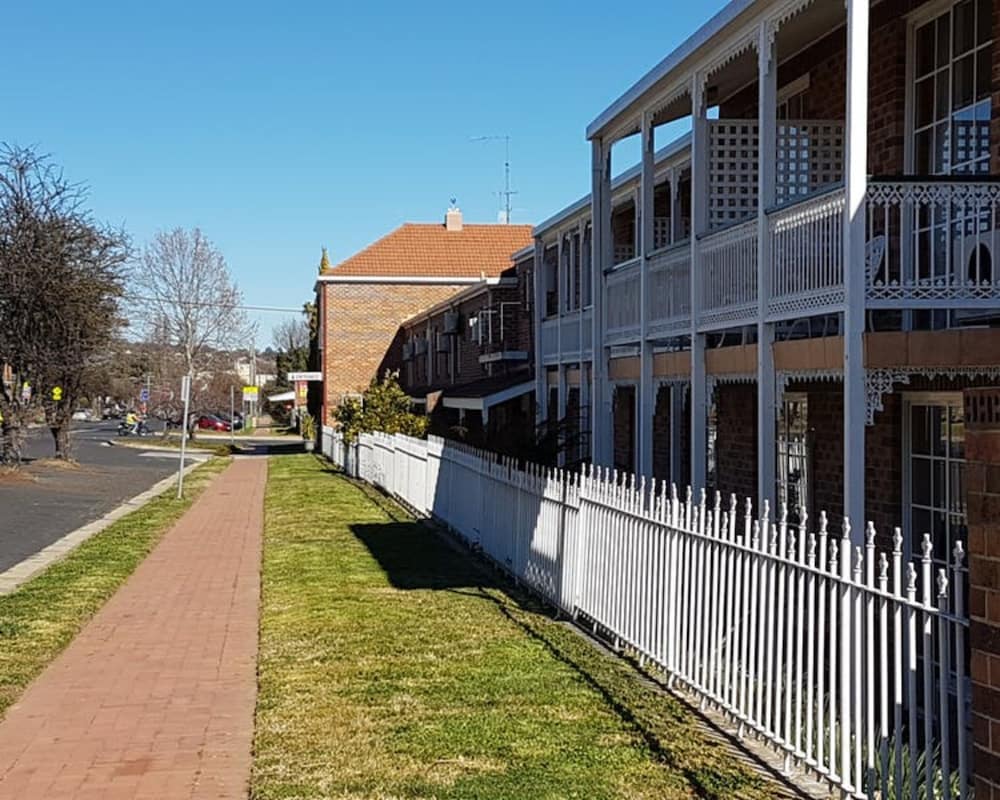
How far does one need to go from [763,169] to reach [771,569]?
4.60 meters

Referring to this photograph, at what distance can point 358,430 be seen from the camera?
1304 inches

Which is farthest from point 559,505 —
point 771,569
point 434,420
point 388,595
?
point 434,420

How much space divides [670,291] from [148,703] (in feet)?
23.6

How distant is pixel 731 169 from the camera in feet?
41.6

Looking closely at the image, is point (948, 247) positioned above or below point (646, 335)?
above

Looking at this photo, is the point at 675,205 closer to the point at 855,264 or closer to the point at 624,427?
the point at 624,427

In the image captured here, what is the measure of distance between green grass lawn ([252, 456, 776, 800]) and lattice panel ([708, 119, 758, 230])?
4186mm

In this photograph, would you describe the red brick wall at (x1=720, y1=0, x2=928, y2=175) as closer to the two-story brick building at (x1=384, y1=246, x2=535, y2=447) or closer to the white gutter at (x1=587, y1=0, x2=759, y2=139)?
the white gutter at (x1=587, y1=0, x2=759, y2=139)

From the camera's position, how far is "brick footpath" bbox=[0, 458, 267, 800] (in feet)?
22.2

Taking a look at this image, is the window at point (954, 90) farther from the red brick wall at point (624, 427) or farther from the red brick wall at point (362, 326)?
the red brick wall at point (362, 326)

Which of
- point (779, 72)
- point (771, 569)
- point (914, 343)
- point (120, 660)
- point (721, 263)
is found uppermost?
point (779, 72)

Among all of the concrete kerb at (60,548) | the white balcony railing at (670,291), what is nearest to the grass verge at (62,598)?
the concrete kerb at (60,548)

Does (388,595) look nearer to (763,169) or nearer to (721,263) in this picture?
(721,263)

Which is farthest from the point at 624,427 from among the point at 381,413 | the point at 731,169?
the point at 381,413
